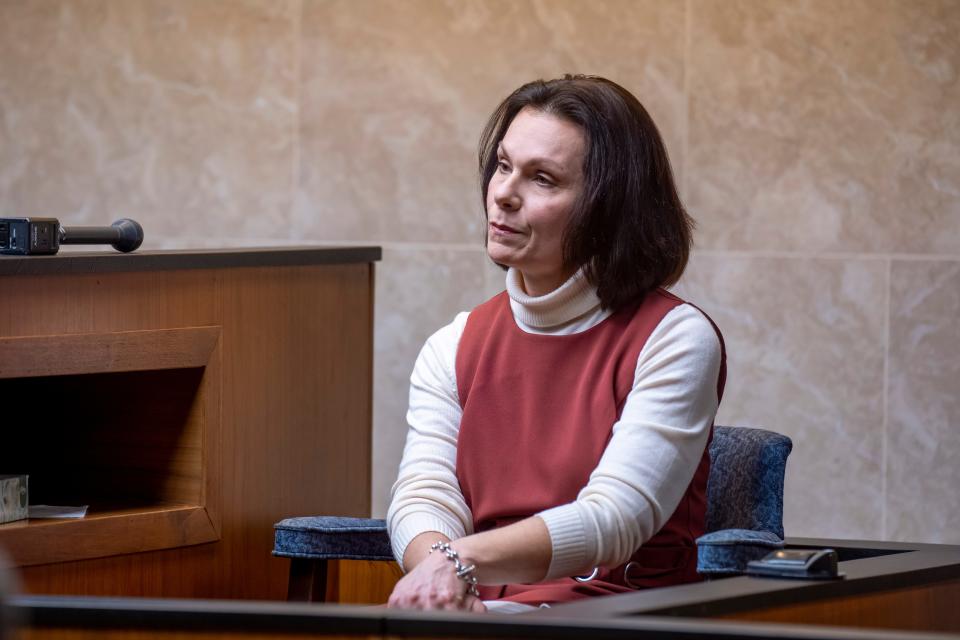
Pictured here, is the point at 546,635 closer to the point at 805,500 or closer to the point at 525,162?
the point at 525,162

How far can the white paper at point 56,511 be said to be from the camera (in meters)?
2.21

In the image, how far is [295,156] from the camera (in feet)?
13.7

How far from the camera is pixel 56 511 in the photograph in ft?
7.38

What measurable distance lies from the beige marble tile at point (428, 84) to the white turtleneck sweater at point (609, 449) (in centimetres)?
188

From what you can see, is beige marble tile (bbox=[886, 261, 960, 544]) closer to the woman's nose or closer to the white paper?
the woman's nose

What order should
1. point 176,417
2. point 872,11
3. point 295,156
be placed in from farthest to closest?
point 295,156 < point 872,11 < point 176,417

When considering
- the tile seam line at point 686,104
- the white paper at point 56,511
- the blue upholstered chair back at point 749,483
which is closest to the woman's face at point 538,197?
the blue upholstered chair back at point 749,483

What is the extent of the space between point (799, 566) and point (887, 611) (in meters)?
0.17

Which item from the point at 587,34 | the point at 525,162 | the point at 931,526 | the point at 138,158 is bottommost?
the point at 931,526

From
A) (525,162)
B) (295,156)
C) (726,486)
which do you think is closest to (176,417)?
(525,162)

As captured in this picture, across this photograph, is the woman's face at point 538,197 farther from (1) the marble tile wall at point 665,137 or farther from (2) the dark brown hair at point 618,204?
(1) the marble tile wall at point 665,137

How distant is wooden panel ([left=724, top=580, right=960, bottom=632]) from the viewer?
154 cm

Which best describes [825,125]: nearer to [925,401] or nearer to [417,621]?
[925,401]

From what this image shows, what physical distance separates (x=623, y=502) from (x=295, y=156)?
2509 millimetres
